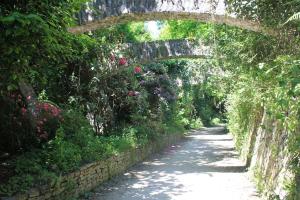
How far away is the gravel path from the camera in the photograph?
8.52m

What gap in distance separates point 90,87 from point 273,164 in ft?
21.5

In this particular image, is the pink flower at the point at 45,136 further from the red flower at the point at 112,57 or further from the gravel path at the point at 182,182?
the red flower at the point at 112,57

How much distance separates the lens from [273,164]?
7840 millimetres

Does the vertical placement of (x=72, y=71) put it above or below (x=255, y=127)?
above

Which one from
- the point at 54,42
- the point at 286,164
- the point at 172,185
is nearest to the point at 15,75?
the point at 54,42

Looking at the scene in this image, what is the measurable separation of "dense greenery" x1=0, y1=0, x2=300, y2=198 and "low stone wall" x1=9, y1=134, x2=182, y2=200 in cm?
17

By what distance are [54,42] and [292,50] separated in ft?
14.6

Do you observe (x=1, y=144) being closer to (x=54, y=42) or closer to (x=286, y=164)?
(x=54, y=42)

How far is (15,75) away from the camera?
4621 millimetres

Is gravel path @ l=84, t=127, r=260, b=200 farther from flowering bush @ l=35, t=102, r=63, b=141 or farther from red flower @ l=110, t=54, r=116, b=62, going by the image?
red flower @ l=110, t=54, r=116, b=62

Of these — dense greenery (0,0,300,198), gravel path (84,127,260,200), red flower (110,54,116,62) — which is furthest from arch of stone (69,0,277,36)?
red flower (110,54,116,62)

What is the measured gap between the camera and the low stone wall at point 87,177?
6.94 metres

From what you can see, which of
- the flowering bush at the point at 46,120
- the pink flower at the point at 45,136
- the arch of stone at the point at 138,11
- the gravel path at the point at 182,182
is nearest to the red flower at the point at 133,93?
the gravel path at the point at 182,182

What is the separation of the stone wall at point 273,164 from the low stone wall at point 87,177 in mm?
3467
